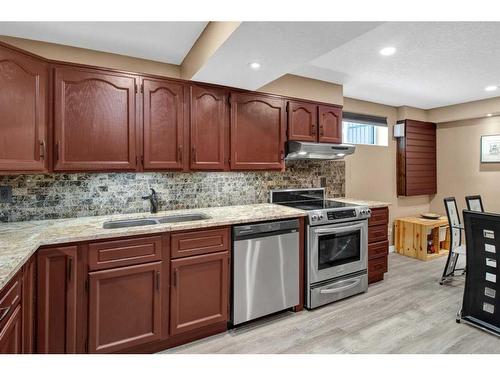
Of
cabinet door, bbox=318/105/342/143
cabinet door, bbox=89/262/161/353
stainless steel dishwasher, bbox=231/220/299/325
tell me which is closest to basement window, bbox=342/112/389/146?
cabinet door, bbox=318/105/342/143

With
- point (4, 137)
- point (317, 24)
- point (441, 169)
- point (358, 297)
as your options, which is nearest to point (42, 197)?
point (4, 137)

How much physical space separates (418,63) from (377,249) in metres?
2.07

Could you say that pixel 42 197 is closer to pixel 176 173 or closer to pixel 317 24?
pixel 176 173

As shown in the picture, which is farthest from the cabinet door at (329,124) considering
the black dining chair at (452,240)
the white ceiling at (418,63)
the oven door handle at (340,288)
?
the oven door handle at (340,288)

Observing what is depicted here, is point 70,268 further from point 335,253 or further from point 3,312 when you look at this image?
point 335,253

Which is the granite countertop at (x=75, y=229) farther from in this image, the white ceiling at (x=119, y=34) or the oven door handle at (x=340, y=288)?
the white ceiling at (x=119, y=34)

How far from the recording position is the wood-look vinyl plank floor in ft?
6.89

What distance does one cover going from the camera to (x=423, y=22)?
201 centimetres

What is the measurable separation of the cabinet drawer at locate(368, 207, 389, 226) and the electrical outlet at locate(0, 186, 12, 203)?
3.44m

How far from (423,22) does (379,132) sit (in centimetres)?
265

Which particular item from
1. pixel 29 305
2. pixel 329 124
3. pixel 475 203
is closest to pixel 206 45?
pixel 329 124

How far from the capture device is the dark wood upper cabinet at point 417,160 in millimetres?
4551

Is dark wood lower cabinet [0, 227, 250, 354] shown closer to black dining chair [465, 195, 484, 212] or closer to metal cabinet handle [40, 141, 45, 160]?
metal cabinet handle [40, 141, 45, 160]
